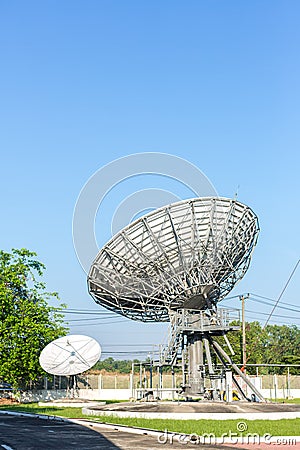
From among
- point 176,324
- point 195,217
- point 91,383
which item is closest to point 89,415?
point 176,324

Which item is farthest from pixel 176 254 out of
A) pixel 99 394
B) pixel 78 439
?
pixel 99 394

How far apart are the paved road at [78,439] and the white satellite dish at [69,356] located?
65.3 ft

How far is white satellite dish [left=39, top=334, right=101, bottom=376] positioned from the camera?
46844 millimetres

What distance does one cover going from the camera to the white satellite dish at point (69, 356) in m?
46.8

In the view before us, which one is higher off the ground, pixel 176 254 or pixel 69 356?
pixel 176 254

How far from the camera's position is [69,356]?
47.9m

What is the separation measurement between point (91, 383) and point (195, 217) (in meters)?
35.8

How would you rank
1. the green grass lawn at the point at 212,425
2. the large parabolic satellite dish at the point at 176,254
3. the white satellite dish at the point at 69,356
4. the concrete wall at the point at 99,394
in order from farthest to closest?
the concrete wall at the point at 99,394 → the white satellite dish at the point at 69,356 → the large parabolic satellite dish at the point at 176,254 → the green grass lawn at the point at 212,425

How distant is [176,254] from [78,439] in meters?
15.8

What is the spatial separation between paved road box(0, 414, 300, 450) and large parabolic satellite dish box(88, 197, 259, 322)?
10.3m

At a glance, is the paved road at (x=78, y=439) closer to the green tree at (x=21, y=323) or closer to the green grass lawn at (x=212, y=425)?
the green grass lawn at (x=212, y=425)

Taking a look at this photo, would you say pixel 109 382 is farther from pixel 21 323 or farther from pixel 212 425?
pixel 212 425

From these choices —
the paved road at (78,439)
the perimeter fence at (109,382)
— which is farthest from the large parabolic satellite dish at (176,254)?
the perimeter fence at (109,382)

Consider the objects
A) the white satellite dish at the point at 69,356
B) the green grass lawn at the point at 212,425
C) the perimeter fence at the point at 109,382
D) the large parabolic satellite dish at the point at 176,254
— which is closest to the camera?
the green grass lawn at the point at 212,425
